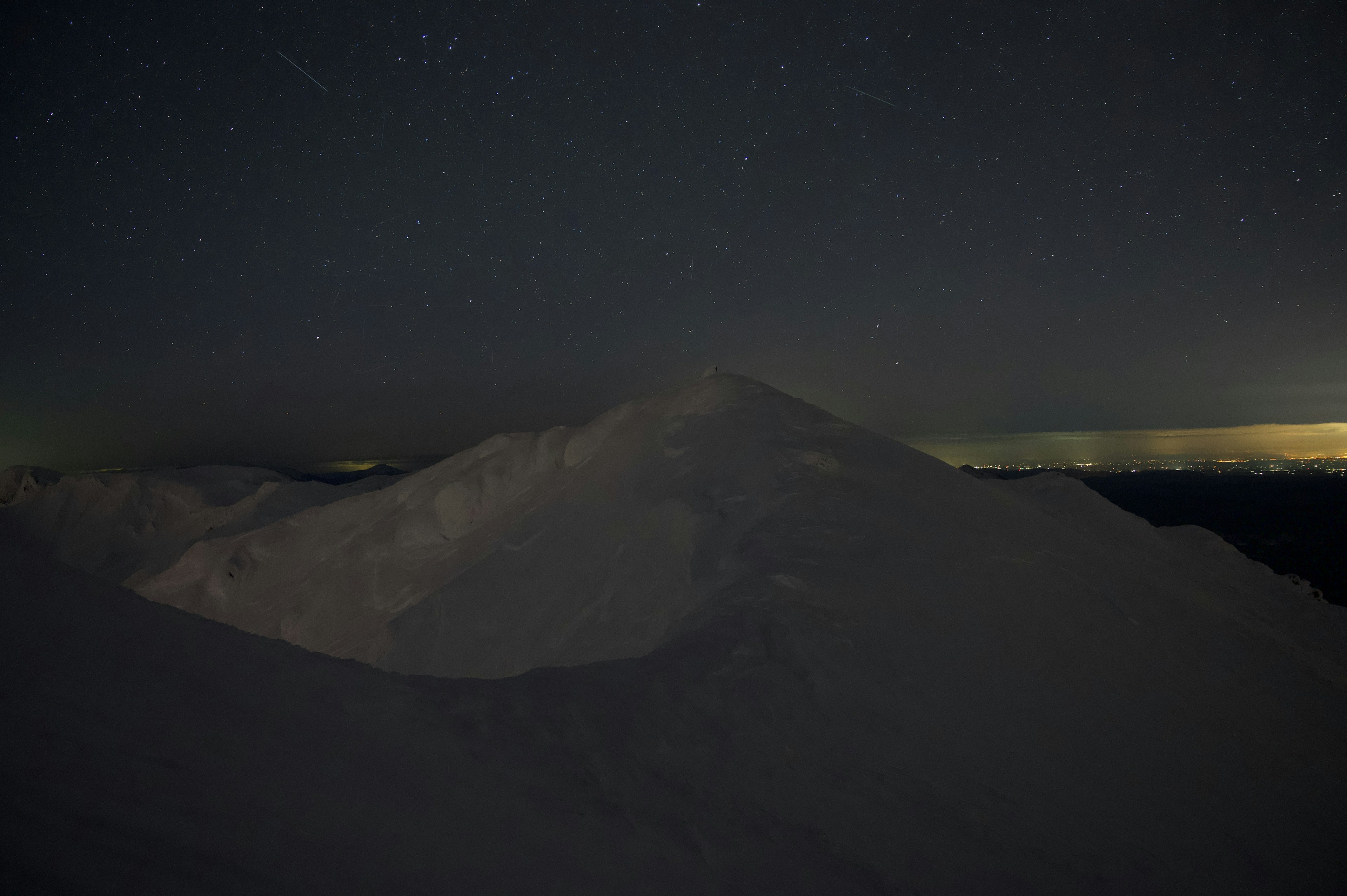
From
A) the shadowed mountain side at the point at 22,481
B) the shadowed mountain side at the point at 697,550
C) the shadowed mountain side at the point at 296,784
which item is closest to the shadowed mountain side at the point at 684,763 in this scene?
the shadowed mountain side at the point at 296,784

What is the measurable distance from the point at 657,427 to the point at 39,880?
44.7ft

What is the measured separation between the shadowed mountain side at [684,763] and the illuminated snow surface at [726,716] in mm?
A: 20

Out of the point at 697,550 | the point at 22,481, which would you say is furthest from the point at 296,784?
the point at 22,481

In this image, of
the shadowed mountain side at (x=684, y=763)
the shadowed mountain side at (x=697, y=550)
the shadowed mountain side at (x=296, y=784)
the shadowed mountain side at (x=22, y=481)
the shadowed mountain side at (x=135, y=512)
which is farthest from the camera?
the shadowed mountain side at (x=22, y=481)

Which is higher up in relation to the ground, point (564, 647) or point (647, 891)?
point (647, 891)

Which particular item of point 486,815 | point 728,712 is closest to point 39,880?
point 486,815

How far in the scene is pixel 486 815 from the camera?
121 inches

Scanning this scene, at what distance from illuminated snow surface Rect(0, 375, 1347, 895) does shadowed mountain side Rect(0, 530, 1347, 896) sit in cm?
2

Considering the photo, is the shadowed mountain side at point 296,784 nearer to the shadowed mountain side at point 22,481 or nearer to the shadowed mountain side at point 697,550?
the shadowed mountain side at point 697,550

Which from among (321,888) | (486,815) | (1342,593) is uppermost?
(321,888)

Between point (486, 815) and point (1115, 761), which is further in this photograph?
point (1115, 761)

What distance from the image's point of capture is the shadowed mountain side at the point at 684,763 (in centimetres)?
244

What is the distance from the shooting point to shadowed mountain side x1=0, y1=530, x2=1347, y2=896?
2438mm

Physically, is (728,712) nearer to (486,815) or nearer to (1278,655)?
(486,815)
